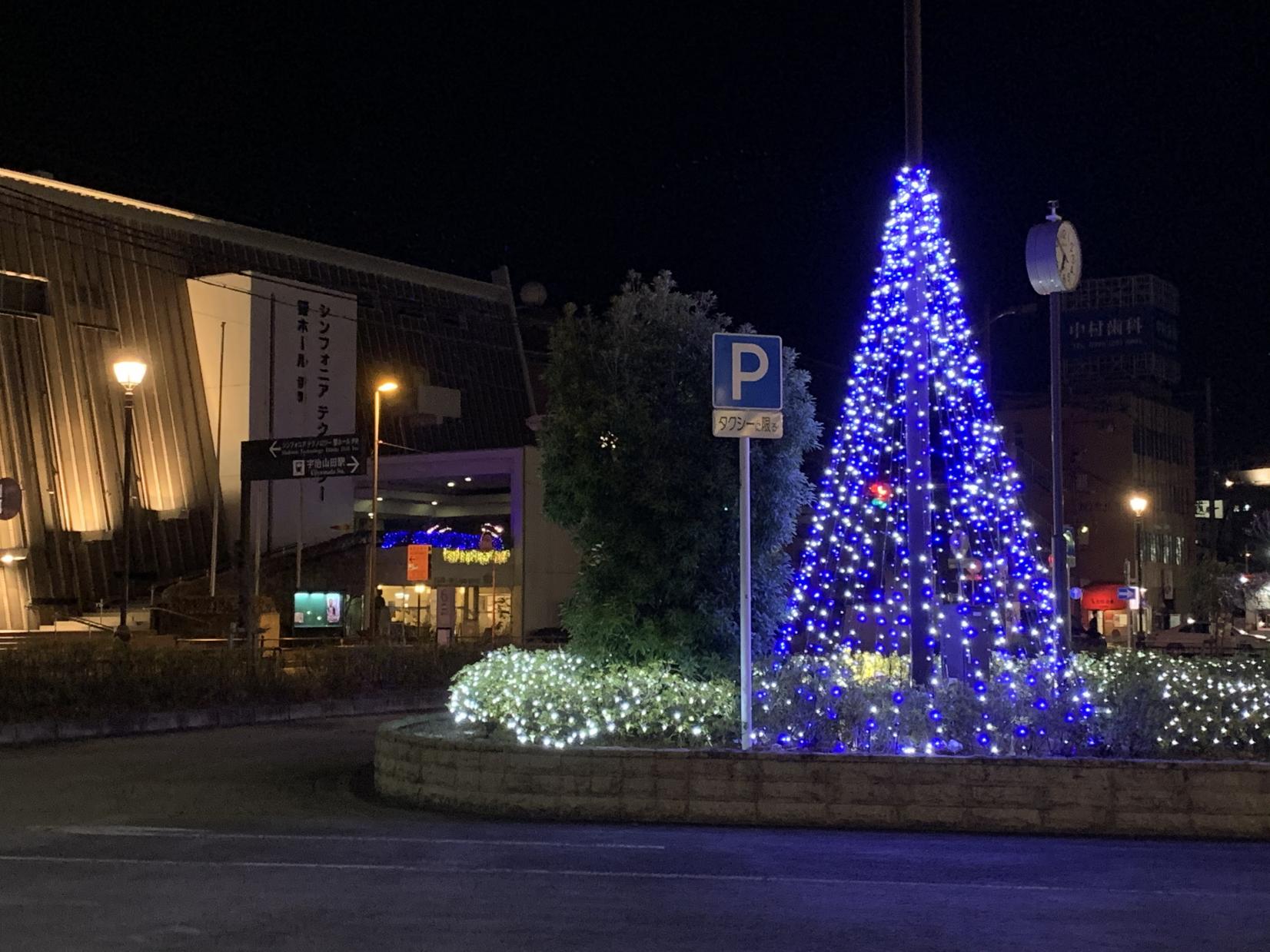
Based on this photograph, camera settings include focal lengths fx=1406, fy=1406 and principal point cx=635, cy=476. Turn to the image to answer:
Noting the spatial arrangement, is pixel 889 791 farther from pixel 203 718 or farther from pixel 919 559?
pixel 203 718

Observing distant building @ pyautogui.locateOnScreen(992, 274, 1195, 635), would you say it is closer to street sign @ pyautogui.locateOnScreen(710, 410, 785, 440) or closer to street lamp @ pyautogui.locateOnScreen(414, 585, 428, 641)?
street lamp @ pyautogui.locateOnScreen(414, 585, 428, 641)

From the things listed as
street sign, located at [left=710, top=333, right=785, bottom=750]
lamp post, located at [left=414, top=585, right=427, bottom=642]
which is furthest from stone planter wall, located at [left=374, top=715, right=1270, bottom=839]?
lamp post, located at [left=414, top=585, right=427, bottom=642]

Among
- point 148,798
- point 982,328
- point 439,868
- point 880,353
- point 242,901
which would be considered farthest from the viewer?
→ point 982,328

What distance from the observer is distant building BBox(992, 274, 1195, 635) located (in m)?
63.7

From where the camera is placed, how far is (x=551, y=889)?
9.02 metres

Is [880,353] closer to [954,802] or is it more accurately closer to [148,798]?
[954,802]

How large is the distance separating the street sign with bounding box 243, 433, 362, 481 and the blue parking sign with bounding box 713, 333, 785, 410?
17279 mm

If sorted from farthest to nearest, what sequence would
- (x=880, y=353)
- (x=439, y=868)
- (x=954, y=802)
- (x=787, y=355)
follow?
1. (x=880, y=353)
2. (x=787, y=355)
3. (x=954, y=802)
4. (x=439, y=868)

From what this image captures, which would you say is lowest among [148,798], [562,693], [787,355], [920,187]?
[148,798]

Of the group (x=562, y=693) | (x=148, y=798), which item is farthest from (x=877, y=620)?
(x=148, y=798)

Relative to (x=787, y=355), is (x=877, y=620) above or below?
below

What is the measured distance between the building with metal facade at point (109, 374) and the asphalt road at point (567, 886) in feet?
109

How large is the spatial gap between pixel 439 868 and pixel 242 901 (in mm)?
1575

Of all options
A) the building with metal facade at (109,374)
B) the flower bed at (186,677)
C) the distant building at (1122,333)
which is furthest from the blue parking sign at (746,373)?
the distant building at (1122,333)
